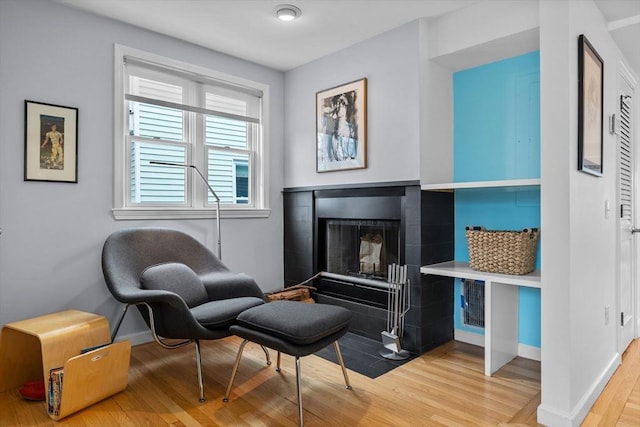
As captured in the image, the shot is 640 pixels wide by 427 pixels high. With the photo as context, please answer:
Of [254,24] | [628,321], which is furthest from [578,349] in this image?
[254,24]

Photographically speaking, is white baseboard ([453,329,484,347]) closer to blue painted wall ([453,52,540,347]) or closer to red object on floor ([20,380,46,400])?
blue painted wall ([453,52,540,347])

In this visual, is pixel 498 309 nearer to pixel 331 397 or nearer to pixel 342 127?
pixel 331 397

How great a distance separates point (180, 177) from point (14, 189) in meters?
1.14

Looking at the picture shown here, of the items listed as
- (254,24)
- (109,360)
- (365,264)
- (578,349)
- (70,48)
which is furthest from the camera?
(365,264)

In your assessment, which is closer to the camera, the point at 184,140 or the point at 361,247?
the point at 184,140

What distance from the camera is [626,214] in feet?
9.68

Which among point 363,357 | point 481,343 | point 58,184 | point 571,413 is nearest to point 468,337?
point 481,343

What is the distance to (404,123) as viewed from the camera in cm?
302

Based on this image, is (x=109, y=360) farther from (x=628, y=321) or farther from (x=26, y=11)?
(x=628, y=321)

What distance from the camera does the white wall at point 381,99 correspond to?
9.75ft

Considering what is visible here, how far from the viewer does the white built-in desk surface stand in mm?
2516

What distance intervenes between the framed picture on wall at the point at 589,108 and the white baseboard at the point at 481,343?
1.32m

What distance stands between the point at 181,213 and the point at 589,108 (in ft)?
9.47

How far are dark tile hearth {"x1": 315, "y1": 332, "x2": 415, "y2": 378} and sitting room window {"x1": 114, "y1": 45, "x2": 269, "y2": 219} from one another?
4.84ft
